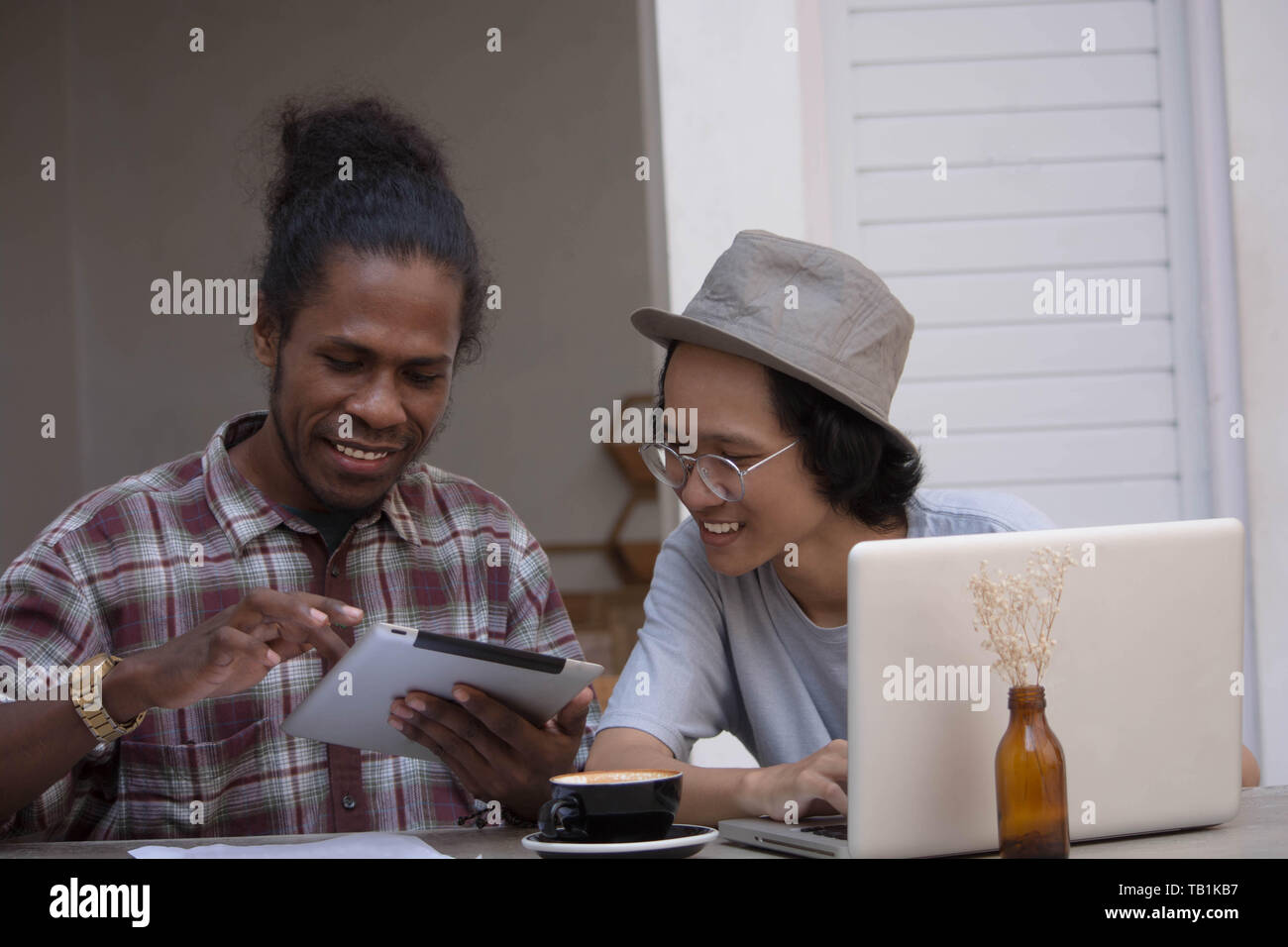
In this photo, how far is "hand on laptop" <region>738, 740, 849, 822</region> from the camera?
1.52 meters

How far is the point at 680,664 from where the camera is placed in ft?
6.59

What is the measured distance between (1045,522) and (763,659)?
1.60ft

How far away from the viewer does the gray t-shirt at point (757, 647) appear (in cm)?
203

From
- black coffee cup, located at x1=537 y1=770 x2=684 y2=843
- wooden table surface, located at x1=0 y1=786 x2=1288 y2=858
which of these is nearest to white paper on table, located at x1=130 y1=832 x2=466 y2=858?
wooden table surface, located at x1=0 y1=786 x2=1288 y2=858

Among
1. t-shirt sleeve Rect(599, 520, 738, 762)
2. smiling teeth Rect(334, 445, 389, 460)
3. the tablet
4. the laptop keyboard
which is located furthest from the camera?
smiling teeth Rect(334, 445, 389, 460)

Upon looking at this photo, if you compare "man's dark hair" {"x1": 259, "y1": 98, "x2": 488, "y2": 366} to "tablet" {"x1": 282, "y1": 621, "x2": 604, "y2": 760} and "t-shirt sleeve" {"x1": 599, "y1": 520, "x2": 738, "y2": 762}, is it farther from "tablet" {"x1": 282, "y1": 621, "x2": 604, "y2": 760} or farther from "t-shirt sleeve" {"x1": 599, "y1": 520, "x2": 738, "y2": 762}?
"tablet" {"x1": 282, "y1": 621, "x2": 604, "y2": 760}

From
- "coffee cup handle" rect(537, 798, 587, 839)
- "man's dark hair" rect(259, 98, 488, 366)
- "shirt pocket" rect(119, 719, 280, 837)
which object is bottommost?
"shirt pocket" rect(119, 719, 280, 837)

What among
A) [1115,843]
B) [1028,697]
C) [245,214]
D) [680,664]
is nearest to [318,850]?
[680,664]

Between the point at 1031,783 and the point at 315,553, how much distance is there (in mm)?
1406

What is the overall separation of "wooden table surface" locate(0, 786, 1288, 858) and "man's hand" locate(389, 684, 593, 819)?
0.10 m

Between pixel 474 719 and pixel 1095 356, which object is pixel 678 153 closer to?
pixel 1095 356
